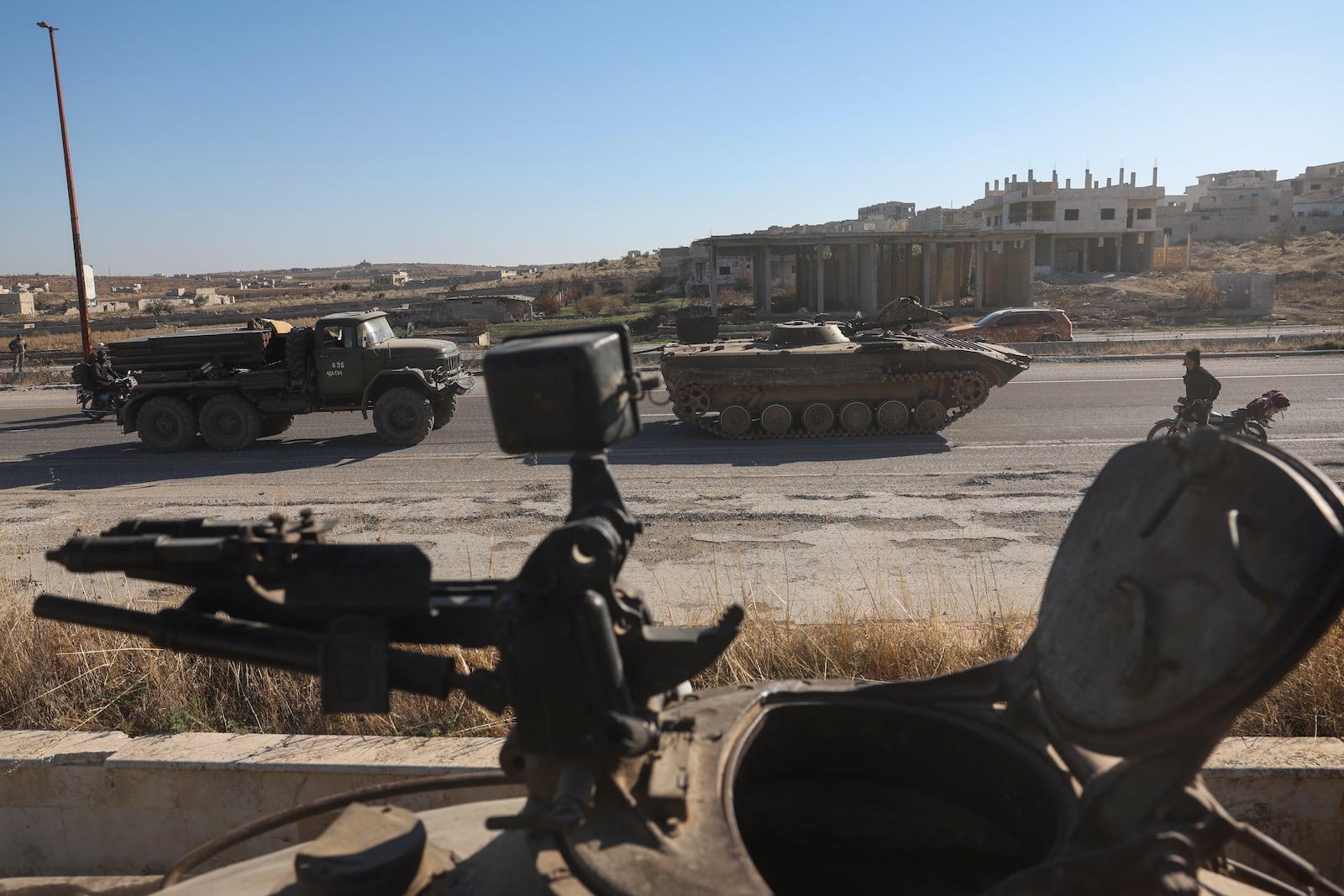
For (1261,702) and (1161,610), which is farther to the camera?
Answer: (1261,702)

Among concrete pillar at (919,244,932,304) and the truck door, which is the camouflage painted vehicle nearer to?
the truck door

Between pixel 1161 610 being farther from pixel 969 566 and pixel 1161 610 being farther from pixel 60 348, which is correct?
pixel 60 348

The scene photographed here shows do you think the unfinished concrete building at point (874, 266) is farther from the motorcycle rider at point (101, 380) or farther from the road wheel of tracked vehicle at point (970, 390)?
the motorcycle rider at point (101, 380)

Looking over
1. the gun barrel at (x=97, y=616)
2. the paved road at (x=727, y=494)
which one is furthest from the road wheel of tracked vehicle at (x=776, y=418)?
the gun barrel at (x=97, y=616)

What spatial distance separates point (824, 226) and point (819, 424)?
64913 mm

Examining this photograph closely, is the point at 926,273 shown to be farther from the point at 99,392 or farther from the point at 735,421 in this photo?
the point at 99,392

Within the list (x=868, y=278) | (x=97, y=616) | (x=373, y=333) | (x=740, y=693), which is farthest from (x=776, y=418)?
(x=868, y=278)

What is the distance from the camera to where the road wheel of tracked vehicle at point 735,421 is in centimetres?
1555

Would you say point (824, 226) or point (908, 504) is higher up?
point (824, 226)

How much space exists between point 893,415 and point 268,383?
942 cm

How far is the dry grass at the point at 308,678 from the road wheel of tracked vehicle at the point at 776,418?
32.5ft

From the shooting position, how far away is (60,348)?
37531 mm

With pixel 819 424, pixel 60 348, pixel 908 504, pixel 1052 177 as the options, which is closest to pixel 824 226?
pixel 1052 177

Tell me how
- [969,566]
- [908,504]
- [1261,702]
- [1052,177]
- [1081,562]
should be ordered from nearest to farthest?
[1081,562] < [1261,702] < [969,566] < [908,504] < [1052,177]
